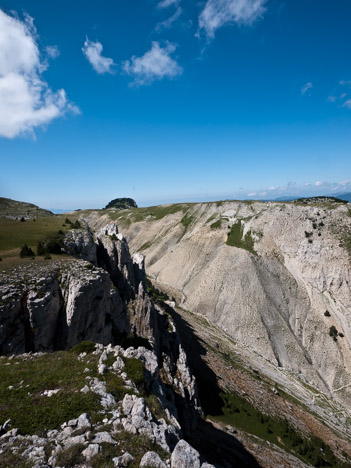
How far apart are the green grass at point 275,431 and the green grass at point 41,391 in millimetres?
A: 26745

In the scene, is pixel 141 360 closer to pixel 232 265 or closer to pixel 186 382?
pixel 186 382

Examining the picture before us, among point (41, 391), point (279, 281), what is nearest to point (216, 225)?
point (279, 281)

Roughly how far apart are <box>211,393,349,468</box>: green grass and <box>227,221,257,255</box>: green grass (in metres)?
75.3

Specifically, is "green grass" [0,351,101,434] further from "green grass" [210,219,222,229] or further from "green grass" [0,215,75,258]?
"green grass" [210,219,222,229]

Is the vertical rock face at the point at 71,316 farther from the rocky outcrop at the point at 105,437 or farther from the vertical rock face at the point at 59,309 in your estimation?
the rocky outcrop at the point at 105,437

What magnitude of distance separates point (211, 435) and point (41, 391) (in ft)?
74.4

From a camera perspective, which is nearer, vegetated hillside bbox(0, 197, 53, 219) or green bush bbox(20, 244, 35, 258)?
green bush bbox(20, 244, 35, 258)

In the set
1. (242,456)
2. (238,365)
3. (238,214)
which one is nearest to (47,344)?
(242,456)

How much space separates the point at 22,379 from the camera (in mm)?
14594

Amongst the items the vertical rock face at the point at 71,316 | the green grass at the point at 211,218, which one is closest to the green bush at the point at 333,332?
the vertical rock face at the point at 71,316

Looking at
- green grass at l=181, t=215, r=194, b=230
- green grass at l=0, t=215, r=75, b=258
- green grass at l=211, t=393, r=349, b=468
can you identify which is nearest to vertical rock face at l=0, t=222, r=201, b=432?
green grass at l=0, t=215, r=75, b=258

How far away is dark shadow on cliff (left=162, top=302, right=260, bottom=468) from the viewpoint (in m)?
22.9

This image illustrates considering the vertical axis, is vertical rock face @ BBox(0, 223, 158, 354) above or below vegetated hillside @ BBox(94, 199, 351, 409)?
above

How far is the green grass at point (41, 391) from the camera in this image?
38.0 ft
